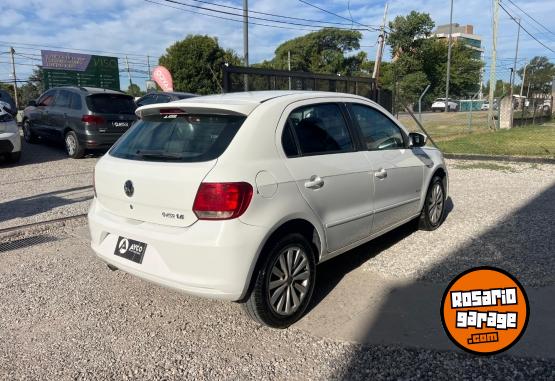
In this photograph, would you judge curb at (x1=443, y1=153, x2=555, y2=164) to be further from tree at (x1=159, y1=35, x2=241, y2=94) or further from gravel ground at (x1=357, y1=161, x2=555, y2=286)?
tree at (x1=159, y1=35, x2=241, y2=94)

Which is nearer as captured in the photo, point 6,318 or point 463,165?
point 6,318

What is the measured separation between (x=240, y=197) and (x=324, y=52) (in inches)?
2719

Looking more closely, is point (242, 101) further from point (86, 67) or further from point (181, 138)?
point (86, 67)

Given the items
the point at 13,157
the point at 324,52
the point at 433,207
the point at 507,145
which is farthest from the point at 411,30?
the point at 433,207

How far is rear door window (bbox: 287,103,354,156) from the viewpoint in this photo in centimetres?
361

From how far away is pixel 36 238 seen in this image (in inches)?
216

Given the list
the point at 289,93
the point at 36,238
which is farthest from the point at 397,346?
the point at 36,238

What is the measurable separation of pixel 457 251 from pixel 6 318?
13.8 ft

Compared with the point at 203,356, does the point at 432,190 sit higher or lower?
higher

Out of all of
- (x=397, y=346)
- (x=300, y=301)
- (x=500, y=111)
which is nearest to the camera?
(x=397, y=346)

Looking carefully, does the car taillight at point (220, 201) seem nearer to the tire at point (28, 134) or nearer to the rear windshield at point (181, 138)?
the rear windshield at point (181, 138)

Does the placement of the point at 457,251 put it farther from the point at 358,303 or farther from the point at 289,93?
the point at 289,93

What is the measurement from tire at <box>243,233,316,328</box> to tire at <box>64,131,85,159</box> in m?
9.32

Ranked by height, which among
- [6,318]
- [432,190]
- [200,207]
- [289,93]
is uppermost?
[289,93]
